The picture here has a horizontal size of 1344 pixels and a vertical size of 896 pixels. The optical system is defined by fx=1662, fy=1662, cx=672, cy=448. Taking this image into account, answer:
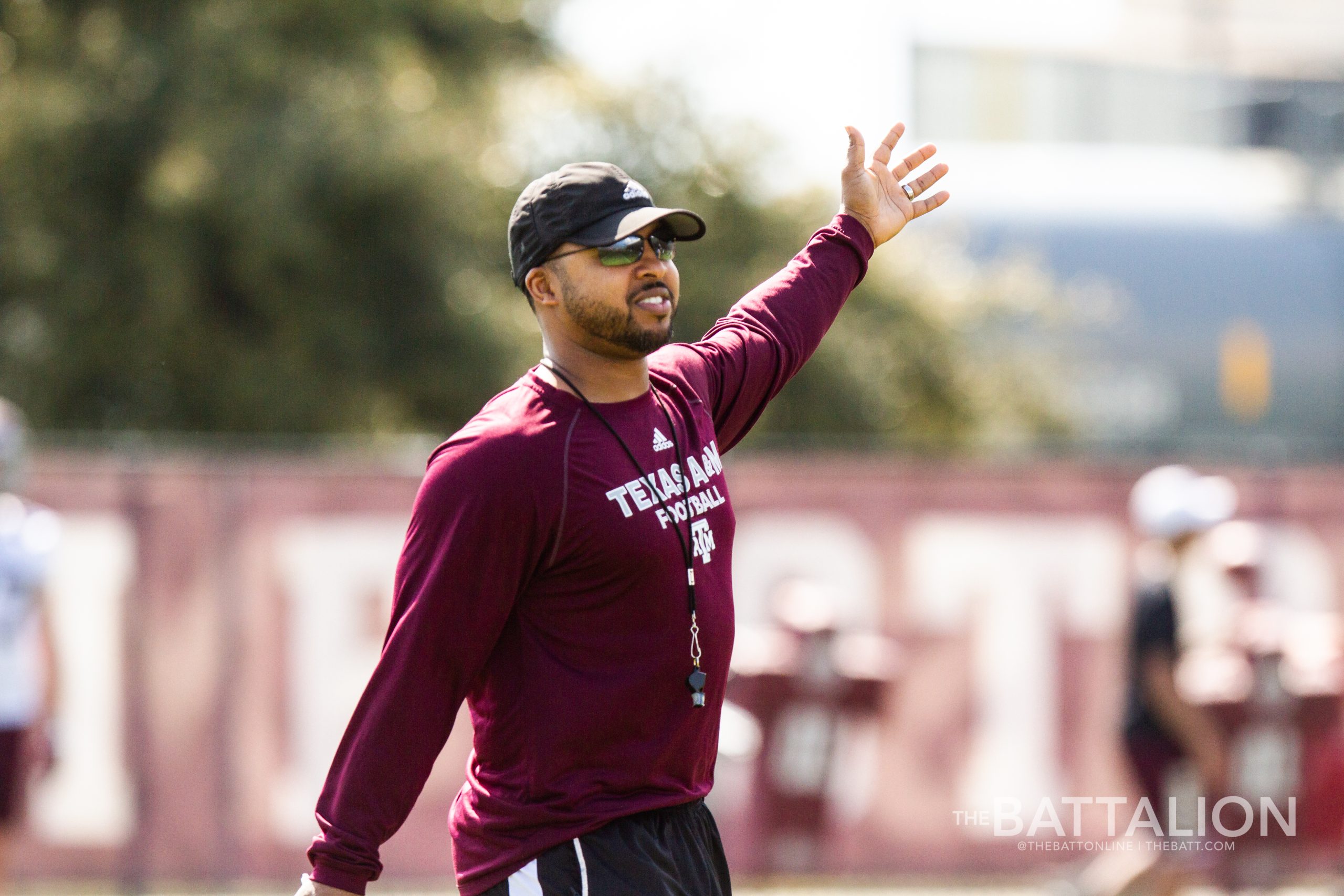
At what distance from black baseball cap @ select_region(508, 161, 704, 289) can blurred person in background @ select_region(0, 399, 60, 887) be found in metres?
3.87

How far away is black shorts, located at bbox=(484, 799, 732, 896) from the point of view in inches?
114

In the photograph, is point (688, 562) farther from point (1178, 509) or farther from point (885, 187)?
point (1178, 509)

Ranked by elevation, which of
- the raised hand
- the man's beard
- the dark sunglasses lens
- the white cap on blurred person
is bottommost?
the white cap on blurred person

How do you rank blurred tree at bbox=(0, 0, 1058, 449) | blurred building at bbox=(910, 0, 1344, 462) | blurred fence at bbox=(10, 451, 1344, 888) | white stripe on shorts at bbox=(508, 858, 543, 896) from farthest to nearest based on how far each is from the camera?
blurred building at bbox=(910, 0, 1344, 462)
blurred tree at bbox=(0, 0, 1058, 449)
blurred fence at bbox=(10, 451, 1344, 888)
white stripe on shorts at bbox=(508, 858, 543, 896)

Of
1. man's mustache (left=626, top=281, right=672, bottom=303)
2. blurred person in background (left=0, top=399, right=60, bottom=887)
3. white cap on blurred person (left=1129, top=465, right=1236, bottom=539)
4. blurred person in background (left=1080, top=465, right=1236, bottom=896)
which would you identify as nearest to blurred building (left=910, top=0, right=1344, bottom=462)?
white cap on blurred person (left=1129, top=465, right=1236, bottom=539)

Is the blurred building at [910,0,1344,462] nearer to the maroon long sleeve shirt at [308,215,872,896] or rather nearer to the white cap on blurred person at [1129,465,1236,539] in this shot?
the white cap on blurred person at [1129,465,1236,539]

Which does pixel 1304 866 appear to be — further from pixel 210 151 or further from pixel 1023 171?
pixel 1023 171

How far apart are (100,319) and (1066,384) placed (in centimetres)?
1469

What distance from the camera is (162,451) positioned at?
1630 centimetres

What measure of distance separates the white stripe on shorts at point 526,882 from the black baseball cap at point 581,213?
3.54 ft

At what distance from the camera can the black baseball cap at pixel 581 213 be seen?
117 inches

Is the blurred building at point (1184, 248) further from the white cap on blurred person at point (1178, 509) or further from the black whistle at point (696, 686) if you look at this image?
the black whistle at point (696, 686)

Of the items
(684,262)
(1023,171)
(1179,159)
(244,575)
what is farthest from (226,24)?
(1179,159)

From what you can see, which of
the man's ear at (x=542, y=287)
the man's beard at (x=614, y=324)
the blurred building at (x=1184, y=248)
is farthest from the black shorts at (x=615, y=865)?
the blurred building at (x=1184, y=248)
